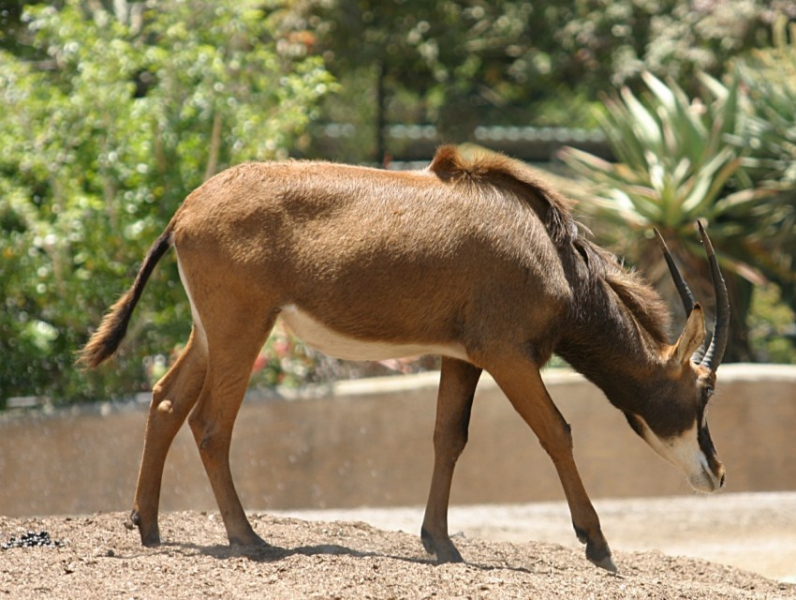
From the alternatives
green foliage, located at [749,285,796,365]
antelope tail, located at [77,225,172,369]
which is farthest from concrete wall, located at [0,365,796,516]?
green foliage, located at [749,285,796,365]

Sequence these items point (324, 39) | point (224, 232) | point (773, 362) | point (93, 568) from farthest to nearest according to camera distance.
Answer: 1. point (324, 39)
2. point (773, 362)
3. point (224, 232)
4. point (93, 568)

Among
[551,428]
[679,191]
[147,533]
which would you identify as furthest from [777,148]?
[147,533]

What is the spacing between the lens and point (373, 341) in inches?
216

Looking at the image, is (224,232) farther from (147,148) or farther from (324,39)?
(324,39)

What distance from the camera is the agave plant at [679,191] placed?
10.2 meters

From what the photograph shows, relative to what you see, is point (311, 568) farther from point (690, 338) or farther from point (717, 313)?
point (717, 313)

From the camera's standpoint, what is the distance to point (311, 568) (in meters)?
4.91

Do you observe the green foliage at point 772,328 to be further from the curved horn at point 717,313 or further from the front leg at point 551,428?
the front leg at point 551,428

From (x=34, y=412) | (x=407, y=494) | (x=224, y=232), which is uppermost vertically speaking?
(x=224, y=232)

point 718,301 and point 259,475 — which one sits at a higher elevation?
point 718,301

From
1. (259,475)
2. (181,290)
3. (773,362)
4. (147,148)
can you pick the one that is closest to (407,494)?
(259,475)

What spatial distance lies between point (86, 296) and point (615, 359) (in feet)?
14.1

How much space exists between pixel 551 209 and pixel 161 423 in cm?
209

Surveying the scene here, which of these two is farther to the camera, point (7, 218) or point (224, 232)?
point (7, 218)
